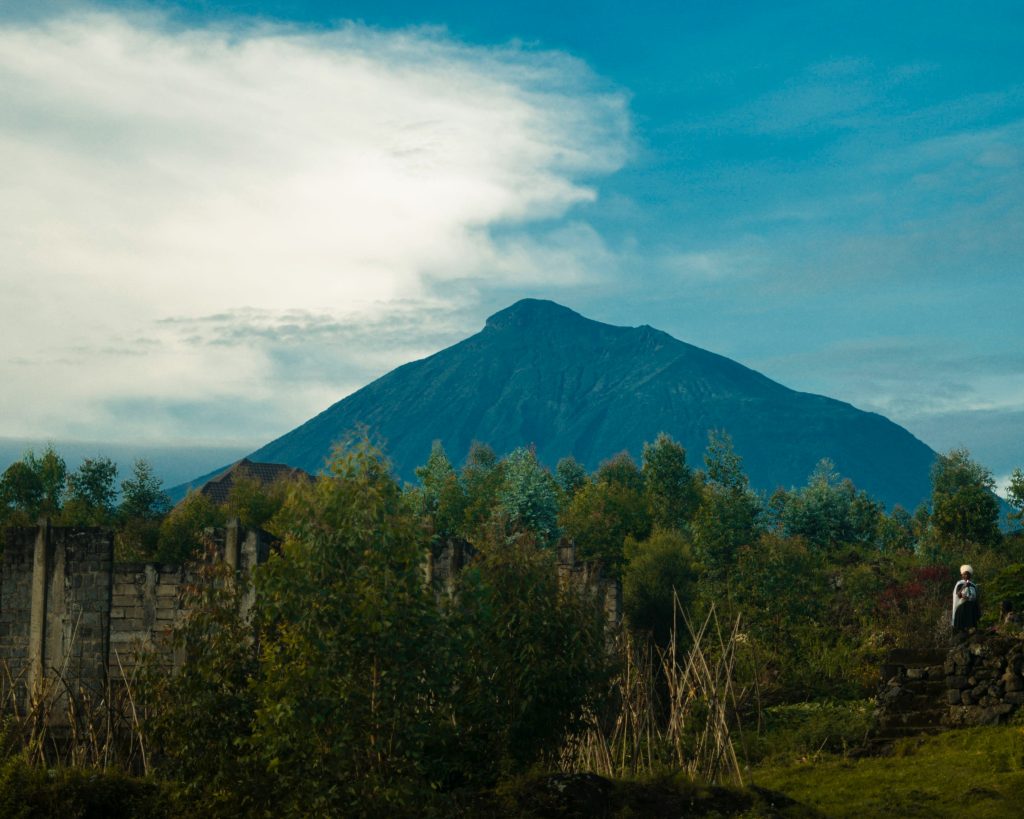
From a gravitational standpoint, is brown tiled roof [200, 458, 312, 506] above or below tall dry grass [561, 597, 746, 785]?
above

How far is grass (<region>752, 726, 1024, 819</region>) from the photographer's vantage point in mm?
17516

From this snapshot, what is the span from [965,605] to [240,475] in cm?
7146

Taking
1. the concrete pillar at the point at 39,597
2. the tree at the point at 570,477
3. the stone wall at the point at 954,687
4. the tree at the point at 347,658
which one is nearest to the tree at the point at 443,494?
the tree at the point at 570,477

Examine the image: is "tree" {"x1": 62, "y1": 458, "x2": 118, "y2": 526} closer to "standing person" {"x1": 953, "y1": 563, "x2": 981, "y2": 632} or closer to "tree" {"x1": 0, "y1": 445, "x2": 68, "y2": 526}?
"tree" {"x1": 0, "y1": 445, "x2": 68, "y2": 526}

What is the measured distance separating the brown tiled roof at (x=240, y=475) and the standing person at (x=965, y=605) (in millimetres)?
65367

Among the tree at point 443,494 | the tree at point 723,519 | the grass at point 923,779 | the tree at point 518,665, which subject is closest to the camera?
the tree at point 518,665

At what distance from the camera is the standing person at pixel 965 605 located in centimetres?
2489

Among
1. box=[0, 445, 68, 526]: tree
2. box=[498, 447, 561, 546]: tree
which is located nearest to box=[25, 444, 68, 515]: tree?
box=[0, 445, 68, 526]: tree

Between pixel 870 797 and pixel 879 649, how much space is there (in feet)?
46.2

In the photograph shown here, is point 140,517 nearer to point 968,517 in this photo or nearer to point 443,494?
point 443,494

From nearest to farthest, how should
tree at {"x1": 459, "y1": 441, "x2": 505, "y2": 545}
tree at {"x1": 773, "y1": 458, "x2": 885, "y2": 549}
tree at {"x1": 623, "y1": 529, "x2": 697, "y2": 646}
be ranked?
tree at {"x1": 623, "y1": 529, "x2": 697, "y2": 646}, tree at {"x1": 773, "y1": 458, "x2": 885, "y2": 549}, tree at {"x1": 459, "y1": 441, "x2": 505, "y2": 545}

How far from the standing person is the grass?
10.7ft

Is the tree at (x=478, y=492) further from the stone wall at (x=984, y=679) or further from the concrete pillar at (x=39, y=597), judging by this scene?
the concrete pillar at (x=39, y=597)

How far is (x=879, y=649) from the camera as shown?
31.9m
